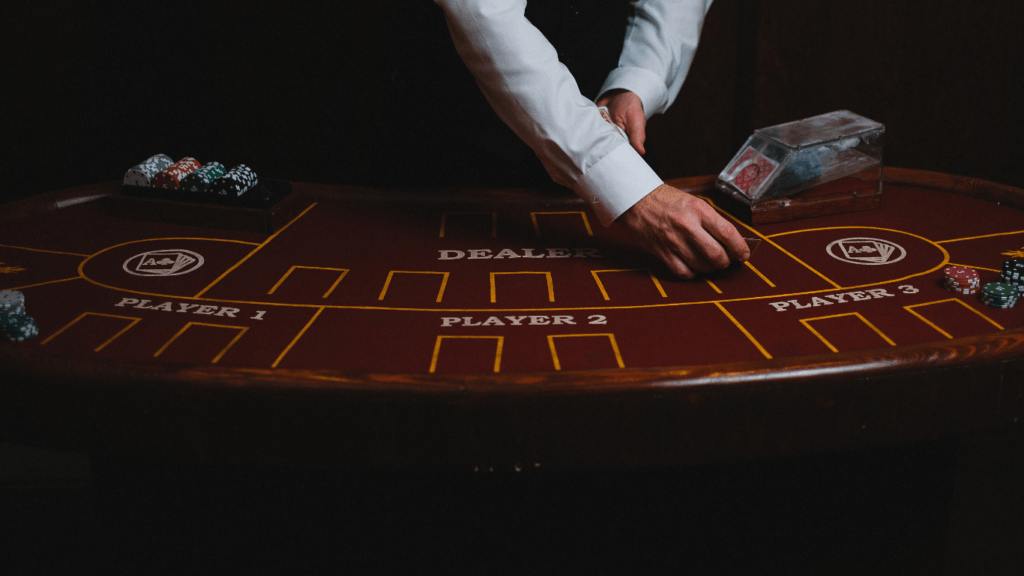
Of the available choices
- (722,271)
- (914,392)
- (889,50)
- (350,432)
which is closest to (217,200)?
(350,432)

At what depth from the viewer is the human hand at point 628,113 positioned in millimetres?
1950

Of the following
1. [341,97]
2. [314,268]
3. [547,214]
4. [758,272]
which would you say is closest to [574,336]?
[758,272]

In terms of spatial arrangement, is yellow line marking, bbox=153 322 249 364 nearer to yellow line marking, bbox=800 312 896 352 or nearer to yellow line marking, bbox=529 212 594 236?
yellow line marking, bbox=529 212 594 236

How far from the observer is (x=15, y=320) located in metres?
1.18

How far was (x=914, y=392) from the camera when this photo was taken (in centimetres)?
110

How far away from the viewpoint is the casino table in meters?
1.05

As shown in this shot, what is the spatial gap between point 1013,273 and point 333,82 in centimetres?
248

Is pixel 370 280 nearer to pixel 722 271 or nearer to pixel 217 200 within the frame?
pixel 217 200

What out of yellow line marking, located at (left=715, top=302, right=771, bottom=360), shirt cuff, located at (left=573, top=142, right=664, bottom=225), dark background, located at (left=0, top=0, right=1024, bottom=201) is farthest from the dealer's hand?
dark background, located at (left=0, top=0, right=1024, bottom=201)

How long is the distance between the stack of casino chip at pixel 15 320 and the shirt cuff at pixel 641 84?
58.3 inches

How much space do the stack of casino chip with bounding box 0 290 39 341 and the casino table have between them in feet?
0.09

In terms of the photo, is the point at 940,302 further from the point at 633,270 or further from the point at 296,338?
the point at 296,338

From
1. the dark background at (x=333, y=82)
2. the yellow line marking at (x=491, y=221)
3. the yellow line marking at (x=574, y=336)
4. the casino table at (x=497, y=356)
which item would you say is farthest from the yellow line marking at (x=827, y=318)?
the dark background at (x=333, y=82)

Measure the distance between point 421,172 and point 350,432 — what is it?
1.29 metres
